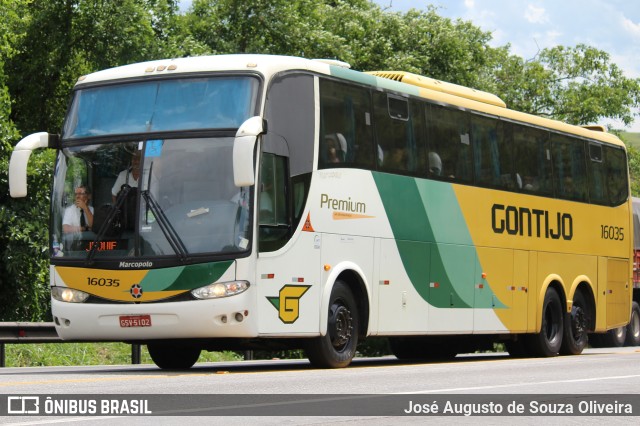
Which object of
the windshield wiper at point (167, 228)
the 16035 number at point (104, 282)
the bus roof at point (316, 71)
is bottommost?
the 16035 number at point (104, 282)

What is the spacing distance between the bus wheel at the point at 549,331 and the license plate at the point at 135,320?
8.93m

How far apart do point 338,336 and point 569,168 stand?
7960 millimetres

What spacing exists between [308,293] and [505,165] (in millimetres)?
6132

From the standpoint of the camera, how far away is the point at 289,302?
50.3ft

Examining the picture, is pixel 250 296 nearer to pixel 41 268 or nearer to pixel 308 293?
pixel 308 293

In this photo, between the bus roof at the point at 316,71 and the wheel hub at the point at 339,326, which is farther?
the wheel hub at the point at 339,326

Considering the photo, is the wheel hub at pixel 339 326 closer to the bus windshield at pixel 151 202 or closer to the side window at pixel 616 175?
the bus windshield at pixel 151 202

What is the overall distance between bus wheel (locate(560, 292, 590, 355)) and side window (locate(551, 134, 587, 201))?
5.77 ft

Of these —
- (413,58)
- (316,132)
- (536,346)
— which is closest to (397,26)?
(413,58)

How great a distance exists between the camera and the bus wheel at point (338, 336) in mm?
15875

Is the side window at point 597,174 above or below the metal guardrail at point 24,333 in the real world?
above

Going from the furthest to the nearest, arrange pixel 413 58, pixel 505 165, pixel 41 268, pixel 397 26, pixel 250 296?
pixel 397 26 → pixel 413 58 → pixel 41 268 → pixel 505 165 → pixel 250 296

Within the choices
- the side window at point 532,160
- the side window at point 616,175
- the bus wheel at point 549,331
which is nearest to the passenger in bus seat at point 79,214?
the side window at point 532,160

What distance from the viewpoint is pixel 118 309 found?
14.8 meters
